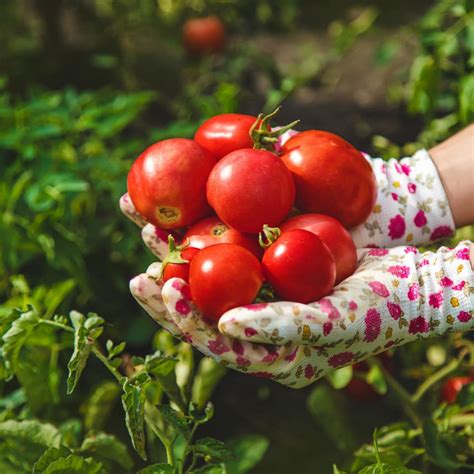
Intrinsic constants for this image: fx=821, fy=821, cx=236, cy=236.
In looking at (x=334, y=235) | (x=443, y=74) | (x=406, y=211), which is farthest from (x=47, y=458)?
(x=443, y=74)

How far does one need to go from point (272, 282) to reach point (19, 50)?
274 cm

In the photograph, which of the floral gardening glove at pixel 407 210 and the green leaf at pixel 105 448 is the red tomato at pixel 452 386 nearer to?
the floral gardening glove at pixel 407 210

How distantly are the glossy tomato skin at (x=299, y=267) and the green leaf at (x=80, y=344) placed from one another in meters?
0.28

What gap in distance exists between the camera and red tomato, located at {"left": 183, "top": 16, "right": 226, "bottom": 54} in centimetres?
362

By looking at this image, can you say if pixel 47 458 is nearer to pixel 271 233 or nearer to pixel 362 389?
pixel 271 233

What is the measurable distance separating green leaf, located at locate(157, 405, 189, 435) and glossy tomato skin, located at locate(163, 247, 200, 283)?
0.66 feet

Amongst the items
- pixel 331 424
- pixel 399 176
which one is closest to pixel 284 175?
pixel 399 176

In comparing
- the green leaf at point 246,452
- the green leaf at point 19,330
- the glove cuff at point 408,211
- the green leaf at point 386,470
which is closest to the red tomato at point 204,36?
the glove cuff at point 408,211

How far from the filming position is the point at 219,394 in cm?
217

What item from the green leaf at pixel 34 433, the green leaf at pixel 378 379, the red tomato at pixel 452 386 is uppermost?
the green leaf at pixel 34 433

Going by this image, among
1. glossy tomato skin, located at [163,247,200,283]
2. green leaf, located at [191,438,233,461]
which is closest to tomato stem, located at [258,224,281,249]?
glossy tomato skin, located at [163,247,200,283]

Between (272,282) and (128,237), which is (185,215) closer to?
(272,282)

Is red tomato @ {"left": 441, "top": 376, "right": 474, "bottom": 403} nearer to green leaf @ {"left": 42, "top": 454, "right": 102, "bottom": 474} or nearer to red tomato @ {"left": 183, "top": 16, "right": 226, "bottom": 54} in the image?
green leaf @ {"left": 42, "top": 454, "right": 102, "bottom": 474}

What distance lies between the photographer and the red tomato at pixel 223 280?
1192mm
